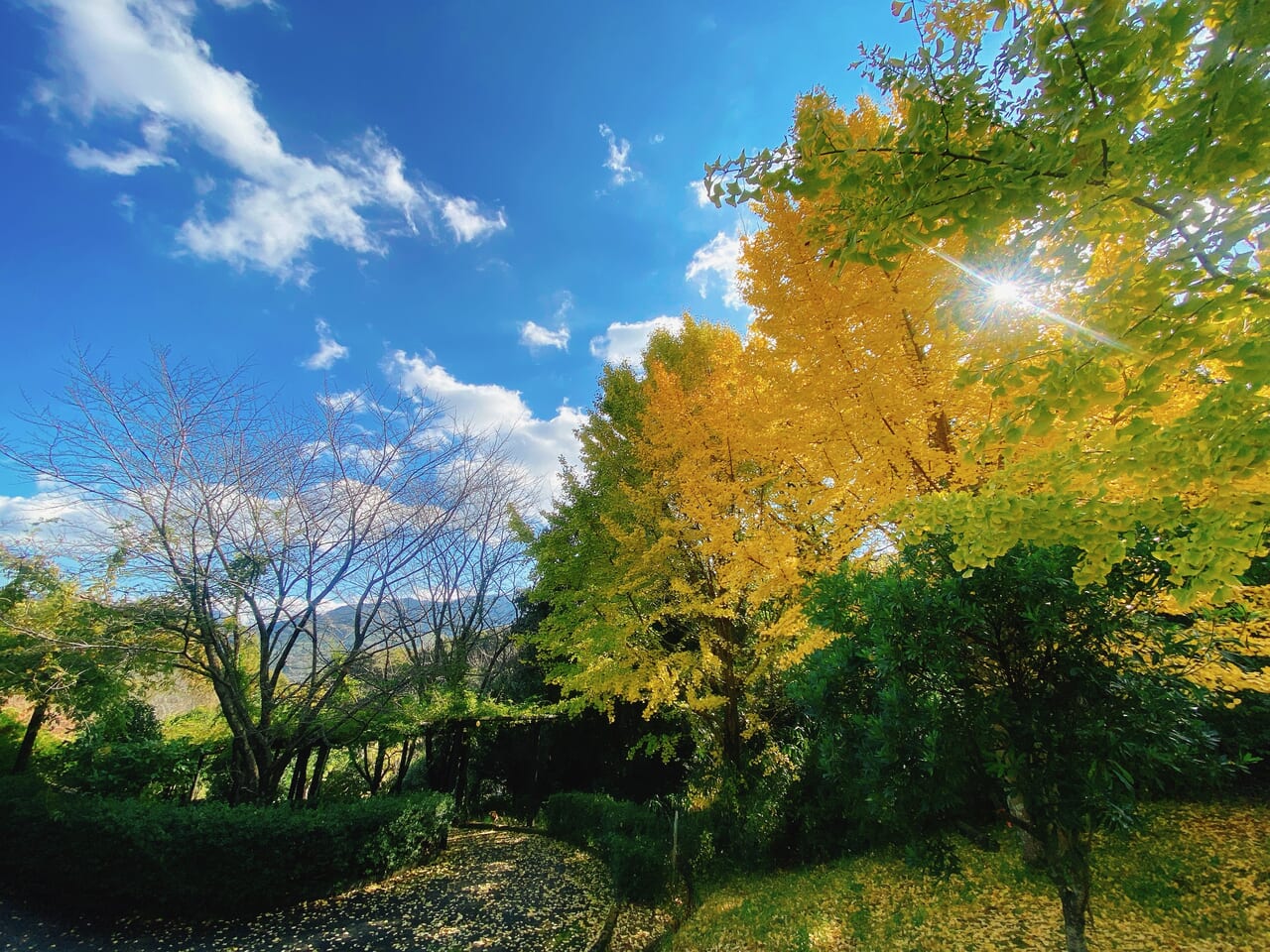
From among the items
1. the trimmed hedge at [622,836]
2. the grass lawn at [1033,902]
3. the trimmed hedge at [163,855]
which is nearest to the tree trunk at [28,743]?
the trimmed hedge at [163,855]

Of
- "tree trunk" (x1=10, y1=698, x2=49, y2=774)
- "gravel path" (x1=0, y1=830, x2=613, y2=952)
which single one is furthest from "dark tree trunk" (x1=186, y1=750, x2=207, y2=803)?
"gravel path" (x1=0, y1=830, x2=613, y2=952)

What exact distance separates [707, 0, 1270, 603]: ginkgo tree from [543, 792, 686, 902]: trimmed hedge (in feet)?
21.1

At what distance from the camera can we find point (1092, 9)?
4.80 ft

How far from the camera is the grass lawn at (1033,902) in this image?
11.1 ft

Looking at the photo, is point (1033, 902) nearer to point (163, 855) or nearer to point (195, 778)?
point (163, 855)

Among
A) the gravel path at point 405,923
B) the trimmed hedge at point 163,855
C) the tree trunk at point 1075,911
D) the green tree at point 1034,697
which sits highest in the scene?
the green tree at point 1034,697

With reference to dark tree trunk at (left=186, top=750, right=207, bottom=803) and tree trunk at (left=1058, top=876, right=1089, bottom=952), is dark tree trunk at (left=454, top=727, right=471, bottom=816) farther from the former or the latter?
tree trunk at (left=1058, top=876, right=1089, bottom=952)

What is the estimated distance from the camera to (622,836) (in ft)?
23.5

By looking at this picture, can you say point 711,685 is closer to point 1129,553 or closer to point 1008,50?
point 1129,553

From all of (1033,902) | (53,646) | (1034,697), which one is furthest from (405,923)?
(1034,697)

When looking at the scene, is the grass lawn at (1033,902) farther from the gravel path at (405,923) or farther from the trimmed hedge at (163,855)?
the trimmed hedge at (163,855)

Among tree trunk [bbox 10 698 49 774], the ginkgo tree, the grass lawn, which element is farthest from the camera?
tree trunk [bbox 10 698 49 774]

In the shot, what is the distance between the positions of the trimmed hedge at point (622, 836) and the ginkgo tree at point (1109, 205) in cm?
645

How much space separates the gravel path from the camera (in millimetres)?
5133
